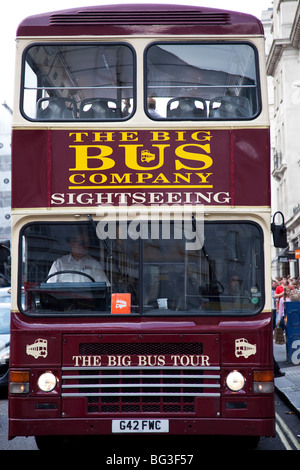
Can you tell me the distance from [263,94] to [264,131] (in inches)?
14.3

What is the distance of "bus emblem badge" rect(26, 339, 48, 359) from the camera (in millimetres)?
A: 7113

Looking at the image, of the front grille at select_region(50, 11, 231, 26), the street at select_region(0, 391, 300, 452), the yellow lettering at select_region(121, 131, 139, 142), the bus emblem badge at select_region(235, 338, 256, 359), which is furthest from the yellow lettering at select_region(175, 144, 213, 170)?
the street at select_region(0, 391, 300, 452)

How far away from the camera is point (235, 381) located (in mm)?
7070

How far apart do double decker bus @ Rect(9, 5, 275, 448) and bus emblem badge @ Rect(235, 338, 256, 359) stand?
0.04 ft

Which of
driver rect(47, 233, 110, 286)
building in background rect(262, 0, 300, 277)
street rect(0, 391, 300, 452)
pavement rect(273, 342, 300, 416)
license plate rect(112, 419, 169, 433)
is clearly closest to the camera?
license plate rect(112, 419, 169, 433)

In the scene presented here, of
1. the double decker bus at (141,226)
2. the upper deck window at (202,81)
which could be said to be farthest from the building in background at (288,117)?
the double decker bus at (141,226)

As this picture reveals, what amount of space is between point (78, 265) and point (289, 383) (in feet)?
24.5

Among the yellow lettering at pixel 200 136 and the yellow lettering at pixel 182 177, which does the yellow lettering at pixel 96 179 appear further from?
the yellow lettering at pixel 200 136

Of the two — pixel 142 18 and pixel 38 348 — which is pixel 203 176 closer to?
pixel 142 18

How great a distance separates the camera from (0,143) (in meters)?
43.0

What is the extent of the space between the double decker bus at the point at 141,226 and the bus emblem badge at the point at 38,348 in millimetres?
20

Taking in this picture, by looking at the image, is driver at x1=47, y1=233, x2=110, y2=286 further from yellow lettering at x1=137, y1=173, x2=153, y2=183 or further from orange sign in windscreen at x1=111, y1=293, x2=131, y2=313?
yellow lettering at x1=137, y1=173, x2=153, y2=183

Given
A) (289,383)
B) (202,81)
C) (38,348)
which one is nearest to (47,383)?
(38,348)
